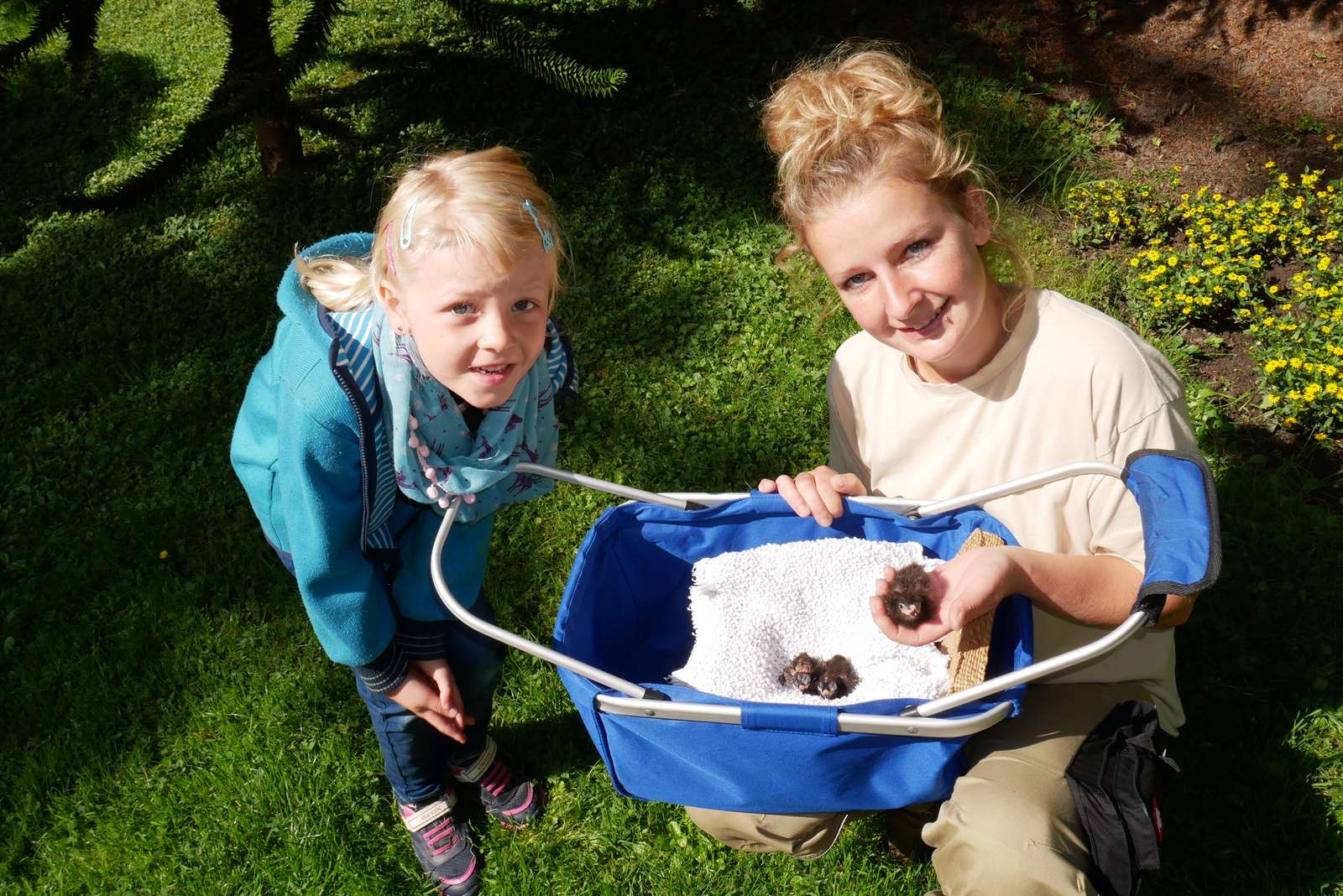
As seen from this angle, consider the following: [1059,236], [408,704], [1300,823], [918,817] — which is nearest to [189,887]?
[408,704]

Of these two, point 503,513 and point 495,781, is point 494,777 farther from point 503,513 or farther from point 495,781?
point 503,513

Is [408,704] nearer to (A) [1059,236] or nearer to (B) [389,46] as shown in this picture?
(A) [1059,236]

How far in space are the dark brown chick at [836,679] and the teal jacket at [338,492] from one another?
801mm

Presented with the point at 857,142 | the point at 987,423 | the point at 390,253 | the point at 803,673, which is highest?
the point at 857,142

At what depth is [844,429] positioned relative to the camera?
235 cm

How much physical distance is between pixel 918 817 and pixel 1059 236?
7.95 ft

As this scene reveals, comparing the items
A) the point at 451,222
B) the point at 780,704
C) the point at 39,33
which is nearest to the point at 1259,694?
the point at 780,704

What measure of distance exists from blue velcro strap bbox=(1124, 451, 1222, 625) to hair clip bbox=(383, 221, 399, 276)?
4.37ft

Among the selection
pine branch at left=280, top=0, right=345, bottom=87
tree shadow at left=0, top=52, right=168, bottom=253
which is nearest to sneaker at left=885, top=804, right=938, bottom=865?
pine branch at left=280, top=0, right=345, bottom=87

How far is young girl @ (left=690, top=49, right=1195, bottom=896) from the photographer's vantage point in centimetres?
177

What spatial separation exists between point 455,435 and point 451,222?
0.43 m

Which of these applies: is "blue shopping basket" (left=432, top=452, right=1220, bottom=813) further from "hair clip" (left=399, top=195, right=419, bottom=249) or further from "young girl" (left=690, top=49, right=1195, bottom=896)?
"hair clip" (left=399, top=195, right=419, bottom=249)

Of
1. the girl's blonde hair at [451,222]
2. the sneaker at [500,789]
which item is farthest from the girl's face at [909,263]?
the sneaker at [500,789]

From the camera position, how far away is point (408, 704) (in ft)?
7.24
